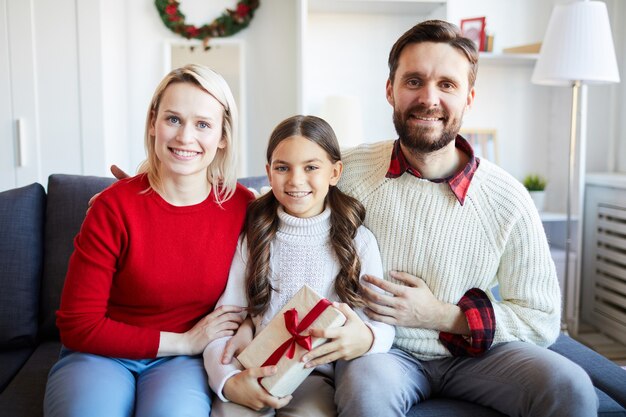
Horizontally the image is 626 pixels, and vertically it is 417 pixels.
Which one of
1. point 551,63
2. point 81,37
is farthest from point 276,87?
point 551,63

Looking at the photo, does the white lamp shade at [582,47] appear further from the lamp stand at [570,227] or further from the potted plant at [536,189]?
the potted plant at [536,189]

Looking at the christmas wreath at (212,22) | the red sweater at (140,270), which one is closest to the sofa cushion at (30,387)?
the red sweater at (140,270)

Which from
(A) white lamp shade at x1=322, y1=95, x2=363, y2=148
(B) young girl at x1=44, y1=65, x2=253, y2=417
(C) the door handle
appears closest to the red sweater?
(B) young girl at x1=44, y1=65, x2=253, y2=417

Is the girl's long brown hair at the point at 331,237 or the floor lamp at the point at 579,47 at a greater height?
the floor lamp at the point at 579,47

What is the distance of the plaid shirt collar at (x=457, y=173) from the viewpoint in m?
1.62

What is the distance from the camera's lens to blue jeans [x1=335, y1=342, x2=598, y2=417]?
4.29 ft

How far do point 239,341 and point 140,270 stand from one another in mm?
312

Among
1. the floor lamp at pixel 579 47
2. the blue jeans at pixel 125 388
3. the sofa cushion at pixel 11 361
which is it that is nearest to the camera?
the blue jeans at pixel 125 388

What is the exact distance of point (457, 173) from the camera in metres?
1.64

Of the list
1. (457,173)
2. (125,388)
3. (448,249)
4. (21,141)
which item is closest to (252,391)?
(125,388)

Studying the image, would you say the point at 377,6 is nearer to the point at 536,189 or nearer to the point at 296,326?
the point at 536,189

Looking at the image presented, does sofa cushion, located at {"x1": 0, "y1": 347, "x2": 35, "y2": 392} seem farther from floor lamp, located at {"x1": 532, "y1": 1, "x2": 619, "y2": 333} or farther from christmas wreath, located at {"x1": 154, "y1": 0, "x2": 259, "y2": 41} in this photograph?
floor lamp, located at {"x1": 532, "y1": 1, "x2": 619, "y2": 333}

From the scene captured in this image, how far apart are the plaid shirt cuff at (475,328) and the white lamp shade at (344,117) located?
5.78 ft

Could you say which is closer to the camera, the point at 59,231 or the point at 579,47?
the point at 59,231
